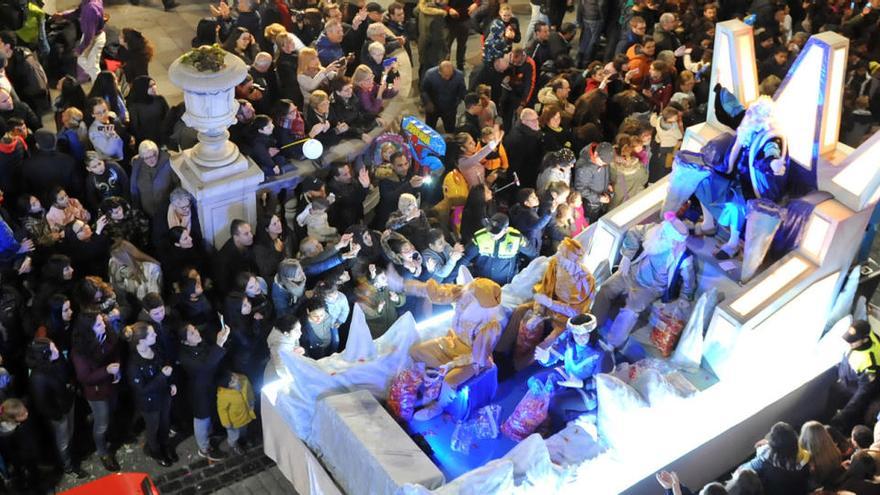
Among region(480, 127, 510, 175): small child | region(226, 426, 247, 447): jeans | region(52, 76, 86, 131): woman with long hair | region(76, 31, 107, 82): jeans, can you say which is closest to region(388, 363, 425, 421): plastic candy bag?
region(226, 426, 247, 447): jeans

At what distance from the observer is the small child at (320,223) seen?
25.9 feet

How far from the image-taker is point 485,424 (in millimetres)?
6621

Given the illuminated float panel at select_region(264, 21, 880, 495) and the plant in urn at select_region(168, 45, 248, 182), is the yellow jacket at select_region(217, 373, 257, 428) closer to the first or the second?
the illuminated float panel at select_region(264, 21, 880, 495)

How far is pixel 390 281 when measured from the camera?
768 centimetres

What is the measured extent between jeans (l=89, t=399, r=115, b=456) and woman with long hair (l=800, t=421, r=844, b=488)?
15.8ft

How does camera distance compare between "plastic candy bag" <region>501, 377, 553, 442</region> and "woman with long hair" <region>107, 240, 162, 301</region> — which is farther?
"woman with long hair" <region>107, 240, 162, 301</region>

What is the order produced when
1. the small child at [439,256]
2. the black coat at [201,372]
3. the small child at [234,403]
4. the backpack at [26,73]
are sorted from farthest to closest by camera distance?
the backpack at [26,73]
the small child at [439,256]
the small child at [234,403]
the black coat at [201,372]

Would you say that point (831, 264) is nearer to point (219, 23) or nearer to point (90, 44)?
point (219, 23)

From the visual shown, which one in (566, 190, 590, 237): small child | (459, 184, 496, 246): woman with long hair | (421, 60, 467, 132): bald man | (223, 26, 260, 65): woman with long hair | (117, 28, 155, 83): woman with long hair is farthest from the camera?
(421, 60, 467, 132): bald man

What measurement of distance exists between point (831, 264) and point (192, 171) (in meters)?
4.72

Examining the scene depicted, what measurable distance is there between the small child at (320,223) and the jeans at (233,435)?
1579 millimetres

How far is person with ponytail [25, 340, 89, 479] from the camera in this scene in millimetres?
6699

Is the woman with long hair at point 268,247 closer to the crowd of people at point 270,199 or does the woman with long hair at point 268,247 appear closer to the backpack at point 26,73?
the crowd of people at point 270,199

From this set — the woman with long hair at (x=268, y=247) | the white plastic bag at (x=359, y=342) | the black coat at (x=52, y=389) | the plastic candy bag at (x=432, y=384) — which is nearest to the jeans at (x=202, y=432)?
the black coat at (x=52, y=389)
